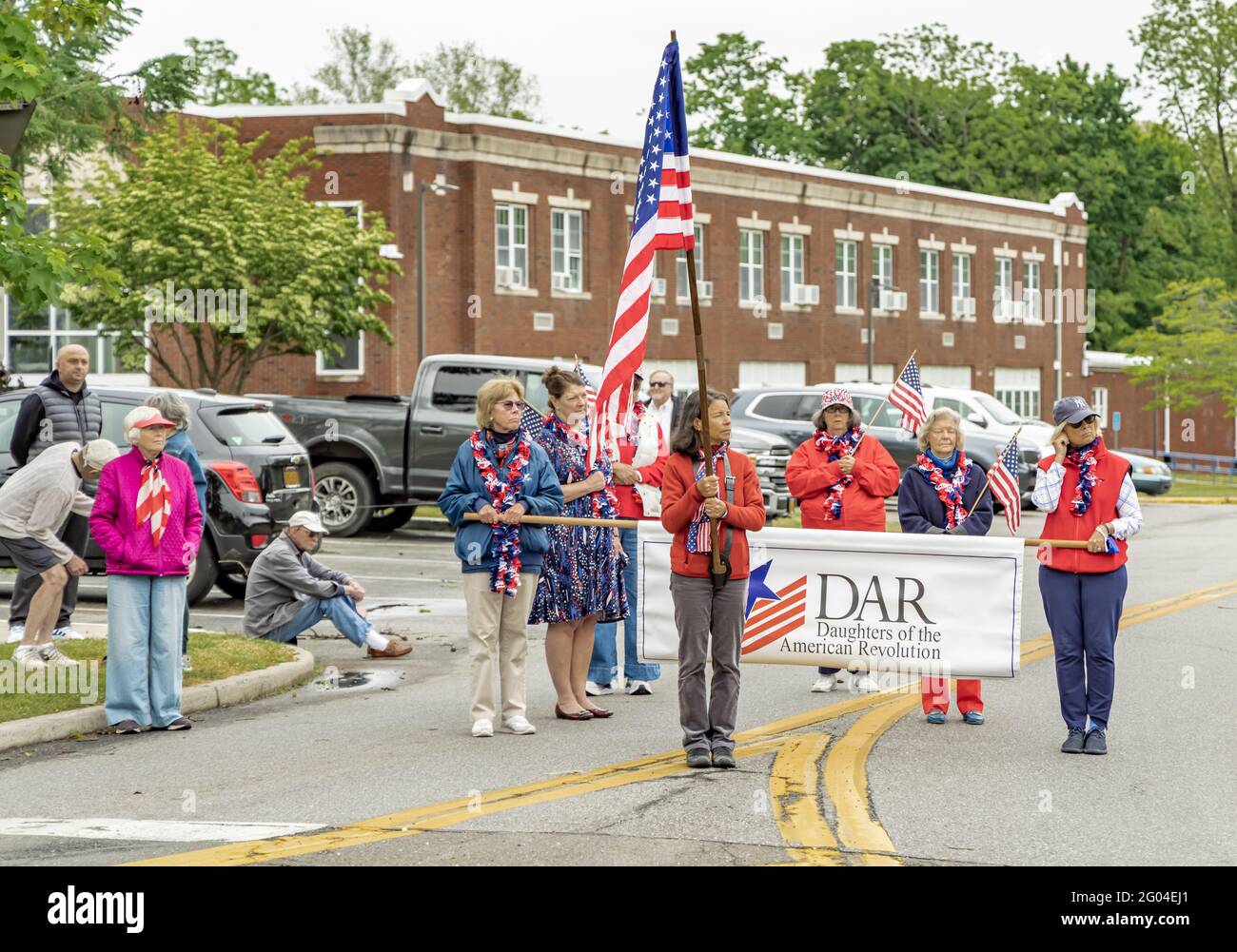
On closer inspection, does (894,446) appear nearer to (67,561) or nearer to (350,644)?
(350,644)

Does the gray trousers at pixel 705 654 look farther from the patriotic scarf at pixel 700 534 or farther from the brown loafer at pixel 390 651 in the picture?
the brown loafer at pixel 390 651

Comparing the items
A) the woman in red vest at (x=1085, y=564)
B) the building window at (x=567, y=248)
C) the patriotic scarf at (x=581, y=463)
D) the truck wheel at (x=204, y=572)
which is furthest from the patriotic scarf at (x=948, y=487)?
the building window at (x=567, y=248)

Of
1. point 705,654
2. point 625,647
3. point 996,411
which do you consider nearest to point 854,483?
point 625,647

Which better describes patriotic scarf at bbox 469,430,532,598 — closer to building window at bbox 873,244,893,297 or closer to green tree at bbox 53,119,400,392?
green tree at bbox 53,119,400,392

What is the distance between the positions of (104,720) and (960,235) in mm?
50044

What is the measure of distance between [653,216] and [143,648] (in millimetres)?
3966

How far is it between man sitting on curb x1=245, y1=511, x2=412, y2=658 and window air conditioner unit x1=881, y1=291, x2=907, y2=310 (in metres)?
42.0

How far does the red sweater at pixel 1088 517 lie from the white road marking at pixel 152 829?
14.4 ft

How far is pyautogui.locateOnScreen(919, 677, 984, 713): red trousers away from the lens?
10289mm

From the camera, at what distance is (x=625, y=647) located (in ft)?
37.4

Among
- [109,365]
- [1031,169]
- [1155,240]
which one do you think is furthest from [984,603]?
[1155,240]

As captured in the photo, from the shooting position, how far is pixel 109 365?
135 feet

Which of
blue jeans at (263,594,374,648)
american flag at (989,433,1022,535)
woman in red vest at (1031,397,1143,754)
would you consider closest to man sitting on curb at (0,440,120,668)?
blue jeans at (263,594,374,648)

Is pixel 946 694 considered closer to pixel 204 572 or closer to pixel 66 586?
pixel 66 586
